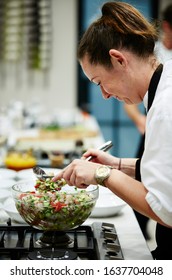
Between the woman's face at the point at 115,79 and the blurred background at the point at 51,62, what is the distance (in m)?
4.84

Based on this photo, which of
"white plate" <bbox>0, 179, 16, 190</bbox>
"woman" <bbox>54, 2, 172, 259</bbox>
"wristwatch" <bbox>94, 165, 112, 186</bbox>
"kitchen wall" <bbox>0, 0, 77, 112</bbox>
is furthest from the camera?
"kitchen wall" <bbox>0, 0, 77, 112</bbox>

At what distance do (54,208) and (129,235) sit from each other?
347 mm

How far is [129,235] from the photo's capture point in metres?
1.88

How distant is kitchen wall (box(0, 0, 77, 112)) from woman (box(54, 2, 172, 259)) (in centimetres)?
522

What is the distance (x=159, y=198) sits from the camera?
149 centimetres

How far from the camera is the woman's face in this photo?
1.76 meters

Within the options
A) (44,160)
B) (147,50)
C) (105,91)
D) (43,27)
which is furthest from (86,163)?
(43,27)

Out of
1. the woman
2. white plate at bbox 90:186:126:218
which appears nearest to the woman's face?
the woman

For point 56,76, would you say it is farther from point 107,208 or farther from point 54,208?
point 54,208

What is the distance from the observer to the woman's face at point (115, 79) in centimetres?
176

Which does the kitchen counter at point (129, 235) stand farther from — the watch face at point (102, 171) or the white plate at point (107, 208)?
the watch face at point (102, 171)

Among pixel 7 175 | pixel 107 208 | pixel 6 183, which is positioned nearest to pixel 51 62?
pixel 7 175

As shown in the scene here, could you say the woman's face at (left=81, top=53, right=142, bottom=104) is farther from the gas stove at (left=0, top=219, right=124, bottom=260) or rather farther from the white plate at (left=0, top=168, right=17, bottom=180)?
the white plate at (left=0, top=168, right=17, bottom=180)
